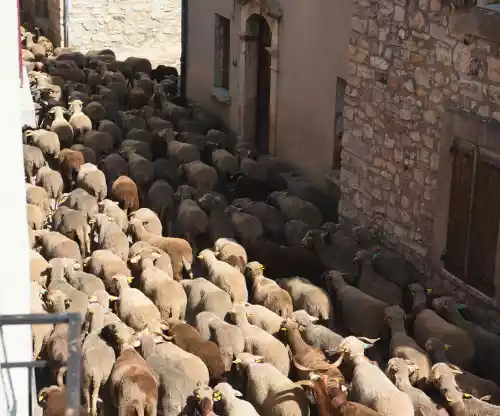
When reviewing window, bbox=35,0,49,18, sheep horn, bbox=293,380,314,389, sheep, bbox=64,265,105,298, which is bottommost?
sheep, bbox=64,265,105,298

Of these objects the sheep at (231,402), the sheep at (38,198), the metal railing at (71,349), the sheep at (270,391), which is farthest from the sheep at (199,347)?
the metal railing at (71,349)

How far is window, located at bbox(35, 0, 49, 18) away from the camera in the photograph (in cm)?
2581

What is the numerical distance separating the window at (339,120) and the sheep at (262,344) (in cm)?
455

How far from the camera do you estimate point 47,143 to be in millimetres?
16781

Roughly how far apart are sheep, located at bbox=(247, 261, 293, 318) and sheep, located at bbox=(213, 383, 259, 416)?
2.05m

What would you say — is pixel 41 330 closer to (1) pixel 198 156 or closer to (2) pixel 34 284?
(2) pixel 34 284

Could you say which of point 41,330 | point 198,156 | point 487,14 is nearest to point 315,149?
point 198,156

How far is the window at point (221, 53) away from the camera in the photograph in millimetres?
18656

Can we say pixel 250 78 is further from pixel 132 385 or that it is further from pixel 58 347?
pixel 132 385

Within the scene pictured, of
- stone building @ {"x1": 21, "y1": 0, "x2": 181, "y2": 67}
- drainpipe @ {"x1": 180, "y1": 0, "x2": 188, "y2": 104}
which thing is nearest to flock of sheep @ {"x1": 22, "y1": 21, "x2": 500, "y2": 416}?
drainpipe @ {"x1": 180, "y1": 0, "x2": 188, "y2": 104}

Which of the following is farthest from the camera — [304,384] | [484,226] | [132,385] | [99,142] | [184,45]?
[184,45]

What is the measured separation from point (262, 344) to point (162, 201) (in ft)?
15.9

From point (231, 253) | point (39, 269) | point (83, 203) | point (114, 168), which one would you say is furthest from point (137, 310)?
point (114, 168)

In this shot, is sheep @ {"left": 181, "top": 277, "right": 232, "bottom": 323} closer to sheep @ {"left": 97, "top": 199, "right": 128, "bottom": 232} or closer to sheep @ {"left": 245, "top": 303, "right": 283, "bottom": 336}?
sheep @ {"left": 245, "top": 303, "right": 283, "bottom": 336}
